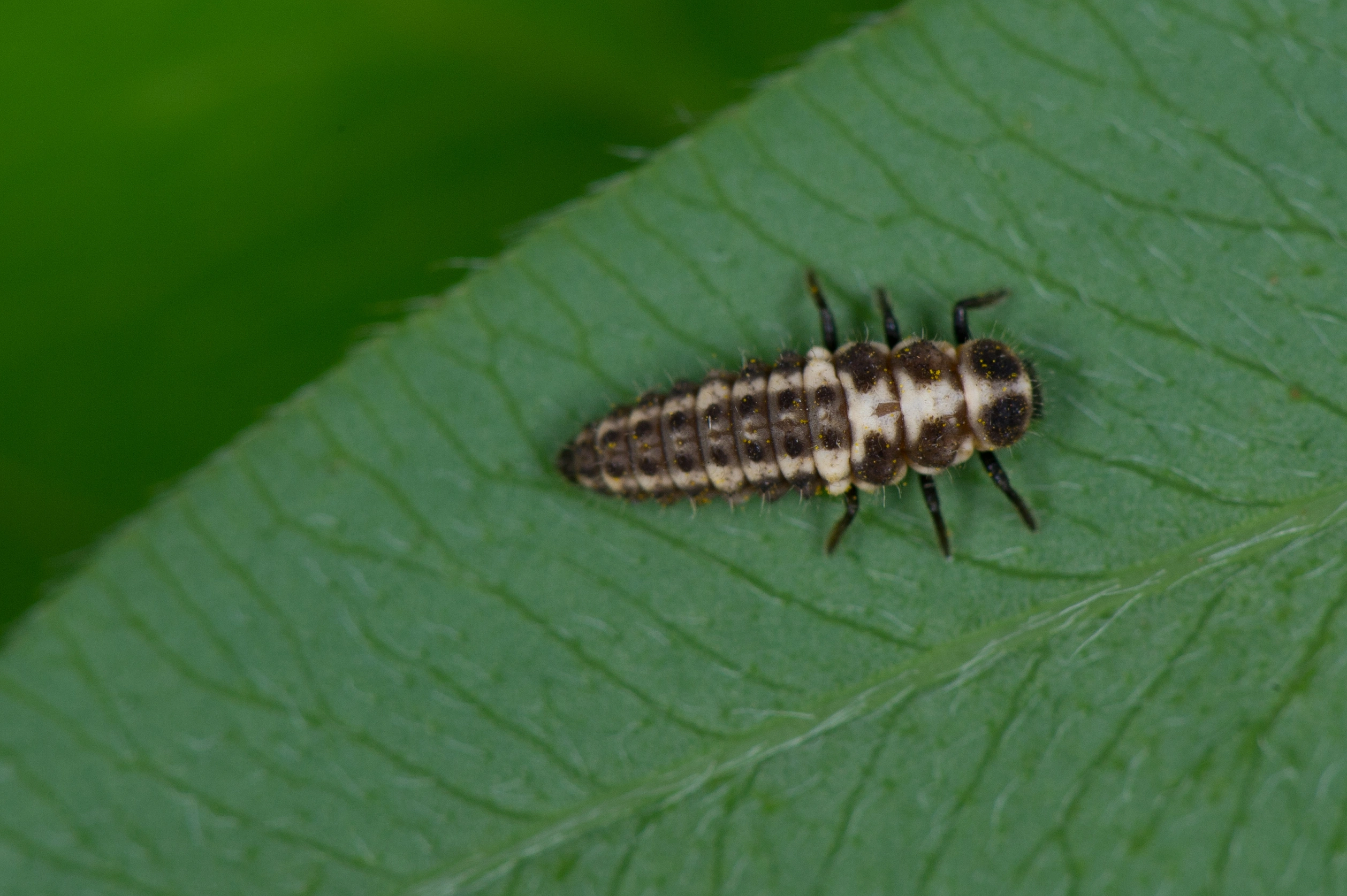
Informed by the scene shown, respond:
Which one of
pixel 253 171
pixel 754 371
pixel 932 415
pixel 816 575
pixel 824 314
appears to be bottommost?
pixel 816 575

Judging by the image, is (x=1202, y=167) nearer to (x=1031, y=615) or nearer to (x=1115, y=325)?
(x=1115, y=325)

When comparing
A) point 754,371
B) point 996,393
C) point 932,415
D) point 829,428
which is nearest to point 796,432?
point 829,428

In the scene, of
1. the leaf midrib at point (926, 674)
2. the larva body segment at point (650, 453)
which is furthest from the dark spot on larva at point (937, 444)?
the larva body segment at point (650, 453)

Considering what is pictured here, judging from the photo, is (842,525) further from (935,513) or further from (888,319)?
(888,319)

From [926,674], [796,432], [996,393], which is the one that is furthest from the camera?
[796,432]

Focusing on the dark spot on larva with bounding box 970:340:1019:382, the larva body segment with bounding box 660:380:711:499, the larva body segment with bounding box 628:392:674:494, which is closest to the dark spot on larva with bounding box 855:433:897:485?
the dark spot on larva with bounding box 970:340:1019:382

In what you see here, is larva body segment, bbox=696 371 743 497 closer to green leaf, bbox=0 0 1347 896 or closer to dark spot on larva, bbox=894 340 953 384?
green leaf, bbox=0 0 1347 896

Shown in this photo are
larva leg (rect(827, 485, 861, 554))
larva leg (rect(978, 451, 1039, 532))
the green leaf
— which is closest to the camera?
the green leaf
